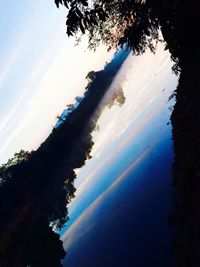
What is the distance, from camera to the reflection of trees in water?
37250 mm

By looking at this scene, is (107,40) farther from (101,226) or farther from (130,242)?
(101,226)

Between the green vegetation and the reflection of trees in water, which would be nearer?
the green vegetation

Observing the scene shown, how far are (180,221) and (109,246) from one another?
71.9 feet

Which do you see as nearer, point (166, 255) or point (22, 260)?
point (166, 255)

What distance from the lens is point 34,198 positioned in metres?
53.6

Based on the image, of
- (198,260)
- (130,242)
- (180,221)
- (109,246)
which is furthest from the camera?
(109,246)

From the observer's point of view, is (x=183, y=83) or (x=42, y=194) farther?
(x=42, y=194)

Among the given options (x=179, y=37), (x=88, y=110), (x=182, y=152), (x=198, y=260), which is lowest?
(x=198, y=260)

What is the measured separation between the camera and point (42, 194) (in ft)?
179

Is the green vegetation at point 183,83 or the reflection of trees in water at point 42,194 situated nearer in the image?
the green vegetation at point 183,83

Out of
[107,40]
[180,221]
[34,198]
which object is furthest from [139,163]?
[180,221]

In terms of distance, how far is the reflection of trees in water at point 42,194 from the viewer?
122ft

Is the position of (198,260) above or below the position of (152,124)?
below

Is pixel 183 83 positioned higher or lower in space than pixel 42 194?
lower
